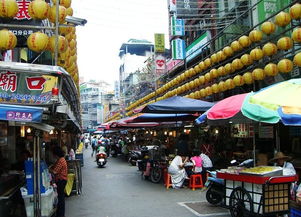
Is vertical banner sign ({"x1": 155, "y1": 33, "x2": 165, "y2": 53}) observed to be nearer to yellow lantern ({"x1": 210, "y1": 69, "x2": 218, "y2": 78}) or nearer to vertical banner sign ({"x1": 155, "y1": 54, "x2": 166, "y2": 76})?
vertical banner sign ({"x1": 155, "y1": 54, "x2": 166, "y2": 76})

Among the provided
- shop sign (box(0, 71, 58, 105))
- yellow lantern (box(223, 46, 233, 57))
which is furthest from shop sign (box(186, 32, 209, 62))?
shop sign (box(0, 71, 58, 105))

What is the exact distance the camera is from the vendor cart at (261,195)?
622cm

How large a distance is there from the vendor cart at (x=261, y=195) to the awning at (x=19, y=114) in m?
4.12

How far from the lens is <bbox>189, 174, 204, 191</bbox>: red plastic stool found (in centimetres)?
1164

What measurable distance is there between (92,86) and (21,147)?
98.8 metres

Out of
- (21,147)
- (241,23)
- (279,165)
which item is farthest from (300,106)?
(241,23)

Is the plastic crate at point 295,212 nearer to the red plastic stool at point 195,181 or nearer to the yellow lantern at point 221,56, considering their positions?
the red plastic stool at point 195,181

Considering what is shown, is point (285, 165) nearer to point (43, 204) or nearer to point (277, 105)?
point (277, 105)

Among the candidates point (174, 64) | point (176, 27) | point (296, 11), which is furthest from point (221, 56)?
point (174, 64)

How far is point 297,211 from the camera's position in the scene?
614 cm

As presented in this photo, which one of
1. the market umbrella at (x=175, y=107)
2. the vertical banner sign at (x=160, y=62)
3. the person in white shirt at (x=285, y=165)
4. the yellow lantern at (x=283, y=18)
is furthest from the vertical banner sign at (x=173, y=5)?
the person in white shirt at (x=285, y=165)

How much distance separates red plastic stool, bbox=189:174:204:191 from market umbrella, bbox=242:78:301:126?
5.81 meters

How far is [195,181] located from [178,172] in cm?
66

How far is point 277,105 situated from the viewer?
5.92 meters
